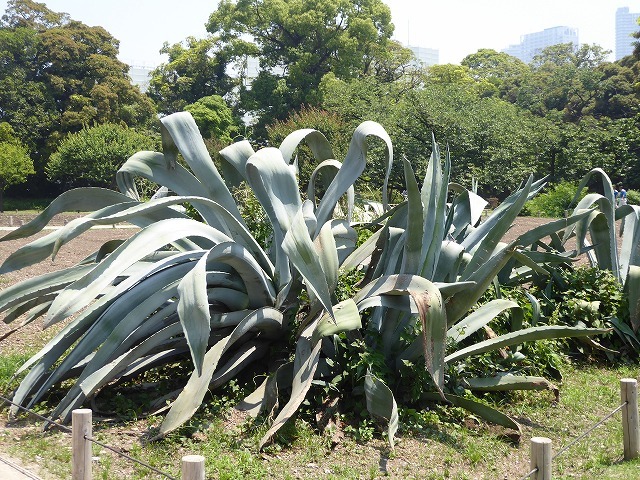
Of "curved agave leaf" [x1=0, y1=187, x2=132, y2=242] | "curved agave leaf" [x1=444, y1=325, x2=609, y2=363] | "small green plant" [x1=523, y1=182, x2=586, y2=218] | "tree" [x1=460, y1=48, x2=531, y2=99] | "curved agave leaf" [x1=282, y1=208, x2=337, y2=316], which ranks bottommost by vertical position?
"small green plant" [x1=523, y1=182, x2=586, y2=218]

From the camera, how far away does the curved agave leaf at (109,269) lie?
443cm

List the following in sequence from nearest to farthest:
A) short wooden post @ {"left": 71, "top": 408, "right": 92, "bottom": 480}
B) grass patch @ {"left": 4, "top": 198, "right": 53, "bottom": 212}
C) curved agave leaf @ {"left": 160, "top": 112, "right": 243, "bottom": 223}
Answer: short wooden post @ {"left": 71, "top": 408, "right": 92, "bottom": 480}
curved agave leaf @ {"left": 160, "top": 112, "right": 243, "bottom": 223}
grass patch @ {"left": 4, "top": 198, "right": 53, "bottom": 212}

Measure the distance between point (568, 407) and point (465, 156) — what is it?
21033 mm

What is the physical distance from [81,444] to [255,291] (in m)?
1.98

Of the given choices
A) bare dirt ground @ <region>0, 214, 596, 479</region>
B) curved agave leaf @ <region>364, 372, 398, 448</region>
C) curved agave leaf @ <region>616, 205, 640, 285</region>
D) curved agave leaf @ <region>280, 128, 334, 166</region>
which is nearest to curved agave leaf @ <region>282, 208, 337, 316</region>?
curved agave leaf @ <region>364, 372, 398, 448</region>

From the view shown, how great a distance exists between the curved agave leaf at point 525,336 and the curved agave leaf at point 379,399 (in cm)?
68

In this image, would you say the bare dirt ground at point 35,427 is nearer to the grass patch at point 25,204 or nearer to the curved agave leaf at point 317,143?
the curved agave leaf at point 317,143

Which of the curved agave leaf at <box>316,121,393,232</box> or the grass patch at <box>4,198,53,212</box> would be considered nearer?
the curved agave leaf at <box>316,121,393,232</box>

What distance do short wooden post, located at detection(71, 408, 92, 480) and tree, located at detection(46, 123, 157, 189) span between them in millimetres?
34010

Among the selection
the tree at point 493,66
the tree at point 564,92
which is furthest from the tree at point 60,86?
the tree at point 493,66

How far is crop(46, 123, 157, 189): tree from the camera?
3747 centimetres

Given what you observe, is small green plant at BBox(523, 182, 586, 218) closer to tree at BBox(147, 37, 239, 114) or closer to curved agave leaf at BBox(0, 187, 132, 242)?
curved agave leaf at BBox(0, 187, 132, 242)

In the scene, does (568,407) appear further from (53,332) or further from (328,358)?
(53,332)

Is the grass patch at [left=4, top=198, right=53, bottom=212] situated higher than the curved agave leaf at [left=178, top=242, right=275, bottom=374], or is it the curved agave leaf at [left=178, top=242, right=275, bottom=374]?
the curved agave leaf at [left=178, top=242, right=275, bottom=374]
